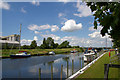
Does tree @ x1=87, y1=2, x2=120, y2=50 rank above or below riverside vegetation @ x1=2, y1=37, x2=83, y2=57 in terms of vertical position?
above

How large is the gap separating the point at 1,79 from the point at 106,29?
17.9 meters

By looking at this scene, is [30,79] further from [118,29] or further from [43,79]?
[118,29]

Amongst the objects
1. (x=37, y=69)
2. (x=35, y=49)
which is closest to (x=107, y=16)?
(x=37, y=69)

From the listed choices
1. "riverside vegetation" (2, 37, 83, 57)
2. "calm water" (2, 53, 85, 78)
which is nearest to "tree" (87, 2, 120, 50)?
"calm water" (2, 53, 85, 78)

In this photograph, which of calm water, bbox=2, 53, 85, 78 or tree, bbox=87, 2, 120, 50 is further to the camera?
calm water, bbox=2, 53, 85, 78

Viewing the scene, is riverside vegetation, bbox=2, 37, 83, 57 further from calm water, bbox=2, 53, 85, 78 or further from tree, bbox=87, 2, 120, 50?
tree, bbox=87, 2, 120, 50

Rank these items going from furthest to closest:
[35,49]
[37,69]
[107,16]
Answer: [35,49]
[37,69]
[107,16]

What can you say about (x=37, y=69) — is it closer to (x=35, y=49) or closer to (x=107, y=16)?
(x=107, y=16)

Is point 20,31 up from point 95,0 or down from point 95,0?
up

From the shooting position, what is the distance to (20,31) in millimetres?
65438

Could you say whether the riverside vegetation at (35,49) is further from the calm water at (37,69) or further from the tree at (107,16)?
the tree at (107,16)

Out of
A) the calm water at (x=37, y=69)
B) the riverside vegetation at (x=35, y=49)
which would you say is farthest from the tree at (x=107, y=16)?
the riverside vegetation at (x=35, y=49)

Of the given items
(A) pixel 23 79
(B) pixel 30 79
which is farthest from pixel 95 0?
(A) pixel 23 79

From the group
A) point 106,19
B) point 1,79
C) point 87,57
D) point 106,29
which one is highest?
point 106,19
